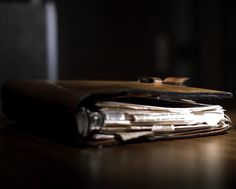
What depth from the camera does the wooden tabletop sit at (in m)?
0.41

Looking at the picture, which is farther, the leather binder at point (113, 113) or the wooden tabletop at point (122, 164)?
the leather binder at point (113, 113)

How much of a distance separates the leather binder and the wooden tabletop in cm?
2

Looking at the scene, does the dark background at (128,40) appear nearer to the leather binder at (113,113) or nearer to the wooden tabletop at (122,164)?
the leather binder at (113,113)

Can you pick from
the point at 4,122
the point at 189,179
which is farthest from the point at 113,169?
the point at 4,122

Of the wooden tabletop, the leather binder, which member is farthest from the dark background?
the wooden tabletop

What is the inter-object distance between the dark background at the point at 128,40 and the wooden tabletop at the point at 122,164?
742mm

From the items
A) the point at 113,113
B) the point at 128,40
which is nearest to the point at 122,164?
the point at 113,113

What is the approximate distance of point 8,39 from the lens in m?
1.34

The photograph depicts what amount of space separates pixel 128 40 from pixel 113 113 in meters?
0.89

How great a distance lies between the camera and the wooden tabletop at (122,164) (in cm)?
41

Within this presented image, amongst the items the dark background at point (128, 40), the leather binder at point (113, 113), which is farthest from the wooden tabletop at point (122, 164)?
the dark background at point (128, 40)

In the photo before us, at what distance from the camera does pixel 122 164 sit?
19.3 inches

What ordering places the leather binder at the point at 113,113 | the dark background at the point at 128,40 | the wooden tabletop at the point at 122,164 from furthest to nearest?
the dark background at the point at 128,40 < the leather binder at the point at 113,113 < the wooden tabletop at the point at 122,164

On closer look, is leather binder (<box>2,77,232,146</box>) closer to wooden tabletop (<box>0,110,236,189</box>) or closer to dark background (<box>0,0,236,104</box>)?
wooden tabletop (<box>0,110,236,189</box>)
